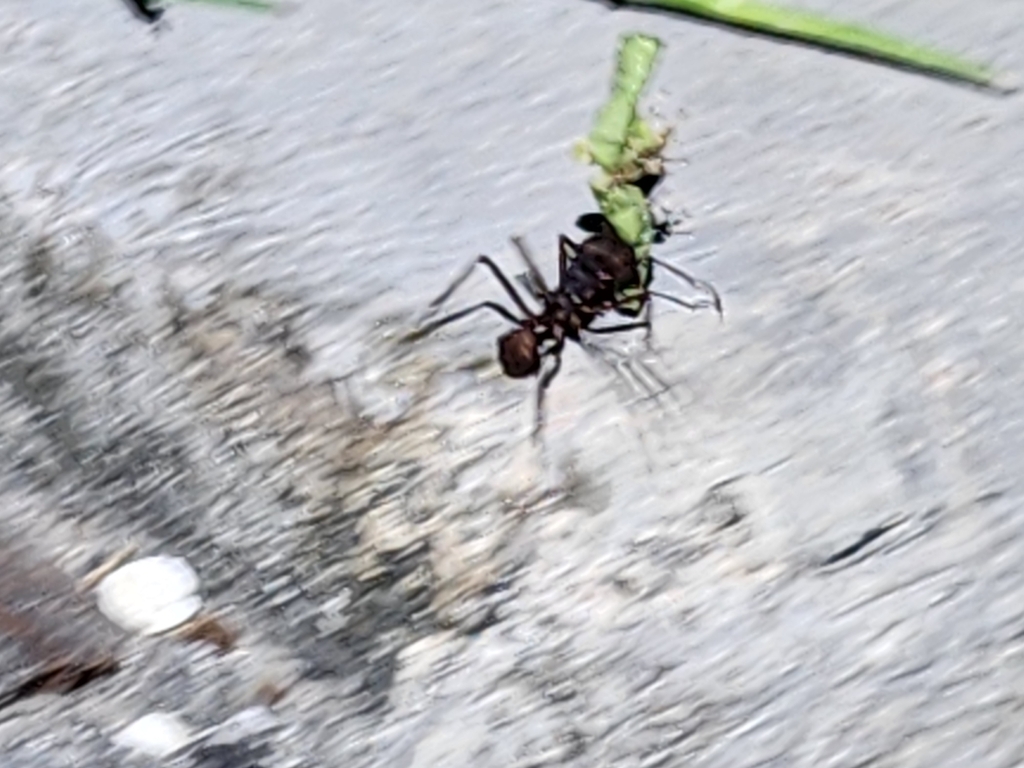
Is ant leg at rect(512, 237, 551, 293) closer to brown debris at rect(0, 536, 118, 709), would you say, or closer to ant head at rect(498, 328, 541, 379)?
ant head at rect(498, 328, 541, 379)

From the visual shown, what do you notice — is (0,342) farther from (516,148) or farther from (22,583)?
(516,148)

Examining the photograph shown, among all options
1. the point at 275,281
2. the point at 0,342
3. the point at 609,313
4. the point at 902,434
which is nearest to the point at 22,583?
the point at 0,342

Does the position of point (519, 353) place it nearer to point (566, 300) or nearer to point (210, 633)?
point (566, 300)

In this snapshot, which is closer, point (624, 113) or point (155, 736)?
point (155, 736)

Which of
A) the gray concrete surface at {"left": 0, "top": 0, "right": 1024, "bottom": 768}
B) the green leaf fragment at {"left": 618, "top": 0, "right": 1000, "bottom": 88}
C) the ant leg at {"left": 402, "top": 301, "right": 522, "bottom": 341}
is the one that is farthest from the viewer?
the green leaf fragment at {"left": 618, "top": 0, "right": 1000, "bottom": 88}

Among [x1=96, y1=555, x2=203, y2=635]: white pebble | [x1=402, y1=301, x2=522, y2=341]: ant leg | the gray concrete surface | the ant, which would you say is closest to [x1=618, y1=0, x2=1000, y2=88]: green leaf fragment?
the gray concrete surface

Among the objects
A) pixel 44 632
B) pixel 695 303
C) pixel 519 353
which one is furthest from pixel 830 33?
pixel 44 632
